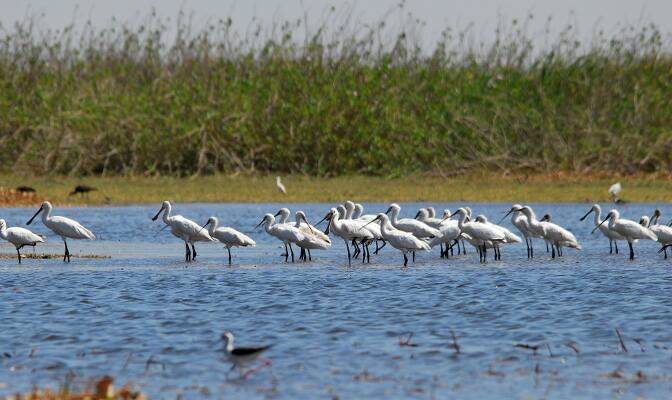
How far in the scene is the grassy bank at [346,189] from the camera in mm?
33000

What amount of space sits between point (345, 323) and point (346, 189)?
23.7m

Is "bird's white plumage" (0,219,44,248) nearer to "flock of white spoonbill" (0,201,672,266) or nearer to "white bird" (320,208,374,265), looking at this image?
"flock of white spoonbill" (0,201,672,266)

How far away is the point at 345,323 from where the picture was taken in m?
12.5

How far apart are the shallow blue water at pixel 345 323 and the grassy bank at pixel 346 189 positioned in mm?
12188

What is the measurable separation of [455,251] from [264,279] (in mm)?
6670

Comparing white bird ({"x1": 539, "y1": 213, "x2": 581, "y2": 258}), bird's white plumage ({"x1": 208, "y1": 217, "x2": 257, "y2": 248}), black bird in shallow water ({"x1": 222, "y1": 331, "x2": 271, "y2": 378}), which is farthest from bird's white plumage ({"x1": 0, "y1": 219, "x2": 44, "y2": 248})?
black bird in shallow water ({"x1": 222, "y1": 331, "x2": 271, "y2": 378})

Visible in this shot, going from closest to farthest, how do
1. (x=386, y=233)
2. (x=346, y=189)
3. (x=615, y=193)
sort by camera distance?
(x=386, y=233), (x=615, y=193), (x=346, y=189)

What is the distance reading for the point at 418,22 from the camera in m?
44.1

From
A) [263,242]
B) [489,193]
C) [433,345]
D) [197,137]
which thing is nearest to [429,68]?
[197,137]

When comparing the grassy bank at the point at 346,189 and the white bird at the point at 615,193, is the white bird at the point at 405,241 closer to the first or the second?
the grassy bank at the point at 346,189

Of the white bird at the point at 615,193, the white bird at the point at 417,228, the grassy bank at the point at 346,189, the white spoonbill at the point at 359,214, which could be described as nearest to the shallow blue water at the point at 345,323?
the white bird at the point at 417,228

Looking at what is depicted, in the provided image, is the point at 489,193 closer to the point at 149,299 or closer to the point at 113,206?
the point at 113,206

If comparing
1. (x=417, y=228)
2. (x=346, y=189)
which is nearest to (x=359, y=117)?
(x=346, y=189)

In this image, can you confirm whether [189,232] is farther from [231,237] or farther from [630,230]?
[630,230]
